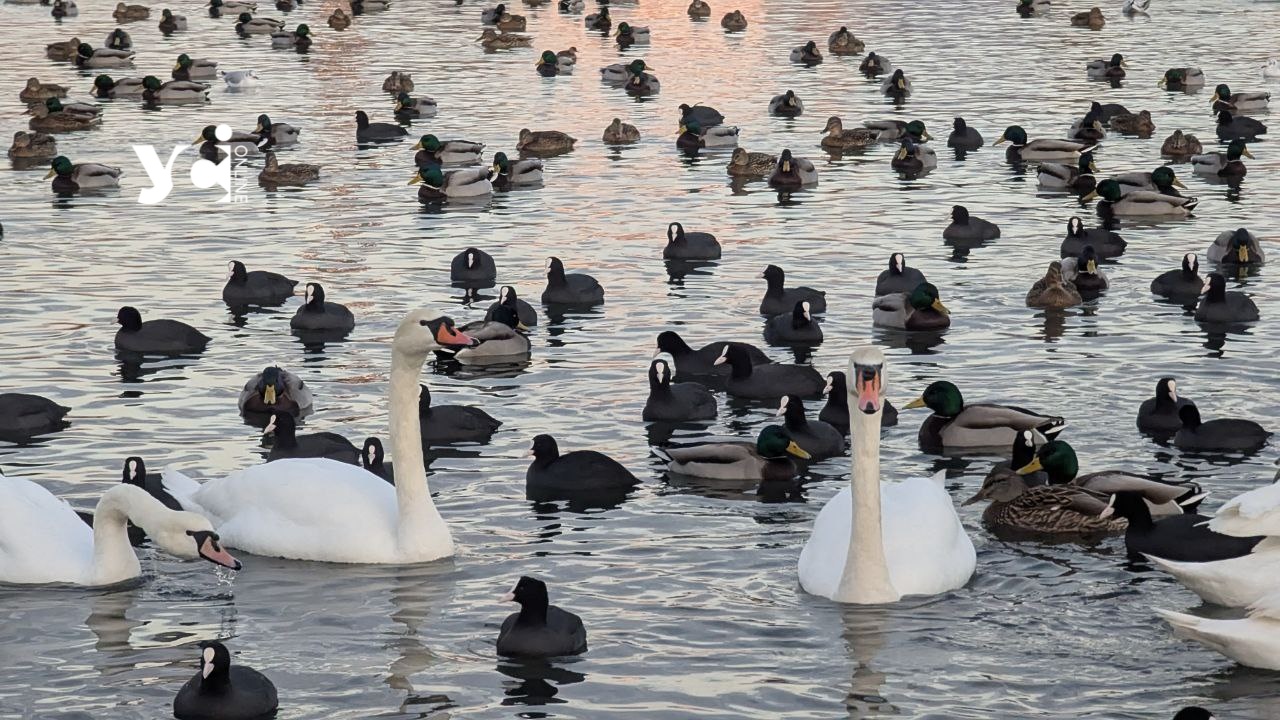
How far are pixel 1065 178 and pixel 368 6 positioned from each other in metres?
47.5

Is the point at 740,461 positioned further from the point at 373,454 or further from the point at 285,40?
the point at 285,40

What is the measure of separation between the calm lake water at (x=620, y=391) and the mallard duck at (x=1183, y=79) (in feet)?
1.63

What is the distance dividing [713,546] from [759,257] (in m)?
14.5

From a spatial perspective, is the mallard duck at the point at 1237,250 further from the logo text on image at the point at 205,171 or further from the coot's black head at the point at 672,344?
the logo text on image at the point at 205,171

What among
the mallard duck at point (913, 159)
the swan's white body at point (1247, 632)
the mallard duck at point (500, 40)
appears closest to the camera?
the swan's white body at point (1247, 632)

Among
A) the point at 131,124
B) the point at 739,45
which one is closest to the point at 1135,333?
the point at 131,124

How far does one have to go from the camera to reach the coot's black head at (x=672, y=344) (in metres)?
24.1

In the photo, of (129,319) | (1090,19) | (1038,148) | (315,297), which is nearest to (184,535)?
(129,319)

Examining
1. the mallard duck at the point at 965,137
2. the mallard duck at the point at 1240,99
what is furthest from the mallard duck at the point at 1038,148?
the mallard duck at the point at 1240,99

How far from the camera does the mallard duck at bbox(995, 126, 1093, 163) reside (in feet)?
132

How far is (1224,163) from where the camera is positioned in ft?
128

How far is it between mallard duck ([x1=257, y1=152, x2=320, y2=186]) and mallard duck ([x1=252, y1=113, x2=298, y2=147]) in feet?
13.4

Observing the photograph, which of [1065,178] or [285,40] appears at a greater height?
[285,40]

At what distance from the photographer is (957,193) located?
37875 millimetres
